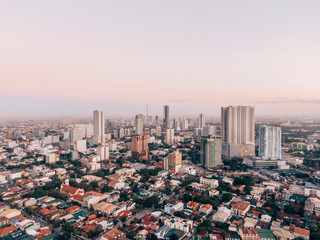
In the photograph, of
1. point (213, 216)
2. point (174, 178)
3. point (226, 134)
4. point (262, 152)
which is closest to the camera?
point (213, 216)

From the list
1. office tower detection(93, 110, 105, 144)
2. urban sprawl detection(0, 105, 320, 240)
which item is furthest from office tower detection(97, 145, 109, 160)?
office tower detection(93, 110, 105, 144)

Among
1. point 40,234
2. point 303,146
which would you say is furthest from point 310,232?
point 303,146

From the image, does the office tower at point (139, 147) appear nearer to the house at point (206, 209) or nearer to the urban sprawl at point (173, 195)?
the urban sprawl at point (173, 195)

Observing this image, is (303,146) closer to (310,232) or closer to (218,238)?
(310,232)

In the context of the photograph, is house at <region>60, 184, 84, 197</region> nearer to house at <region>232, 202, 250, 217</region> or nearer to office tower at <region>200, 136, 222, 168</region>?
house at <region>232, 202, 250, 217</region>

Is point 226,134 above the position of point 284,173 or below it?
above
